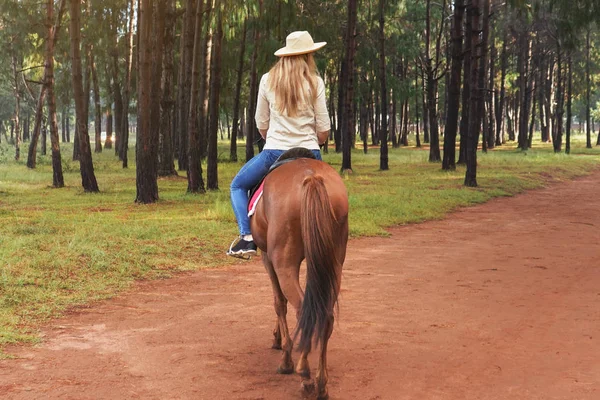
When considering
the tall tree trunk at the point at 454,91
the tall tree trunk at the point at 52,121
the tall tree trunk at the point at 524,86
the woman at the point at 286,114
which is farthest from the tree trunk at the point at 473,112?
the tall tree trunk at the point at 524,86

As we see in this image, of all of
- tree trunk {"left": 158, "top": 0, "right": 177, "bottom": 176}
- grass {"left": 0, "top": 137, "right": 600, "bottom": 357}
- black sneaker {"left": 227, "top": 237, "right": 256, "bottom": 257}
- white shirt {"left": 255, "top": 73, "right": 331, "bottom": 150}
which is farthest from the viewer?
tree trunk {"left": 158, "top": 0, "right": 177, "bottom": 176}

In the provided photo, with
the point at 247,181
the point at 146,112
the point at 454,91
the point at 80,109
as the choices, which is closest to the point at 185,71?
the point at 80,109

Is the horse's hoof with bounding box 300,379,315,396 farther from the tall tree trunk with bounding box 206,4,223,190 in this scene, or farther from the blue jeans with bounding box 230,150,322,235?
the tall tree trunk with bounding box 206,4,223,190

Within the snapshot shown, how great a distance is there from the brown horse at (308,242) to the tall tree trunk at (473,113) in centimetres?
1699

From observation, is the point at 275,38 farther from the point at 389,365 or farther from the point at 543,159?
the point at 389,365

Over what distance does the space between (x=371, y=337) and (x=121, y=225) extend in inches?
285

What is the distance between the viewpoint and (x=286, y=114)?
19.1 feet

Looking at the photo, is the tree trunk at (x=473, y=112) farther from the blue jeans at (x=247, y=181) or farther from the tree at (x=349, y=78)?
the blue jeans at (x=247, y=181)

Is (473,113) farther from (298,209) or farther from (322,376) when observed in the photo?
(322,376)

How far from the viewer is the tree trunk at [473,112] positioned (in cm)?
2175

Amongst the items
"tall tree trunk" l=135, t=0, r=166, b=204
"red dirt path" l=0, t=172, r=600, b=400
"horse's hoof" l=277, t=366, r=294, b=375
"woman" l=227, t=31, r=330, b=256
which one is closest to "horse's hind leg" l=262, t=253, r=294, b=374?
"horse's hoof" l=277, t=366, r=294, b=375

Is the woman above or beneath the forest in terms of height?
beneath

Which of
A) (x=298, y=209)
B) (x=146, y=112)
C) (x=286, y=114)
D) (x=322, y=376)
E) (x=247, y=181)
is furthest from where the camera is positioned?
(x=146, y=112)

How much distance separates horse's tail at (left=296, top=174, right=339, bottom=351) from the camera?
16.0 ft
